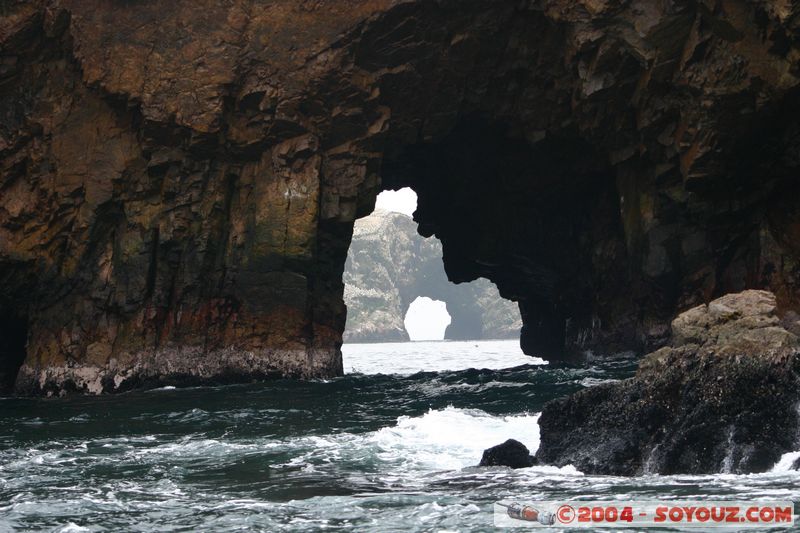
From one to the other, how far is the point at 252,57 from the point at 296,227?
6.77 m

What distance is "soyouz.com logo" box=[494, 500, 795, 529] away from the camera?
8.77m

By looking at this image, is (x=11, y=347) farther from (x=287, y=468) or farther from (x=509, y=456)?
(x=509, y=456)

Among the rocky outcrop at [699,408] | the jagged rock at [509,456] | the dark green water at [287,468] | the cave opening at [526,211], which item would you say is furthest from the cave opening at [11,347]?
the rocky outcrop at [699,408]

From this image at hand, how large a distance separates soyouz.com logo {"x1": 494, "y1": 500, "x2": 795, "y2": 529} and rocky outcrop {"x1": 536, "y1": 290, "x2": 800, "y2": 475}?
2413 millimetres

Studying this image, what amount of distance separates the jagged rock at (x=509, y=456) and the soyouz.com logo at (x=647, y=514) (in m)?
3.03

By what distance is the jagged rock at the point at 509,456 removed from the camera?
13.2 m

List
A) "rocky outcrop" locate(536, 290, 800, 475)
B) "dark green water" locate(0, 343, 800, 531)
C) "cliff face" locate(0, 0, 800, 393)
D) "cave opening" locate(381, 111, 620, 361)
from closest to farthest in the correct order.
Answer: "dark green water" locate(0, 343, 800, 531)
"rocky outcrop" locate(536, 290, 800, 475)
"cliff face" locate(0, 0, 800, 393)
"cave opening" locate(381, 111, 620, 361)

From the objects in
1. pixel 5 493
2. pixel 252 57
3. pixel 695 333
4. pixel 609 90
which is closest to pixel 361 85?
pixel 252 57

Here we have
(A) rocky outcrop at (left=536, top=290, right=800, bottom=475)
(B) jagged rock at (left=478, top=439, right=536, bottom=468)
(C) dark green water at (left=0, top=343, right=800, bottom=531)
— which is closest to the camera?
(C) dark green water at (left=0, top=343, right=800, bottom=531)

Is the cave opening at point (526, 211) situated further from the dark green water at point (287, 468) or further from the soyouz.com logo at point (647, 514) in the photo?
the soyouz.com logo at point (647, 514)

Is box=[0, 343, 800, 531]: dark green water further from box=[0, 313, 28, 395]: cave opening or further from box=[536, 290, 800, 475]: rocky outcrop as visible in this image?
box=[0, 313, 28, 395]: cave opening

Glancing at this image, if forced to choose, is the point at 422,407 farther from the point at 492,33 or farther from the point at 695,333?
the point at 492,33

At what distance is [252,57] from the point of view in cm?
3188

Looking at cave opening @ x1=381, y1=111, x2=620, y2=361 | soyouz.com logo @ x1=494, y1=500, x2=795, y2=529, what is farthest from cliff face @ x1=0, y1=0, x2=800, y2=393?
soyouz.com logo @ x1=494, y1=500, x2=795, y2=529
